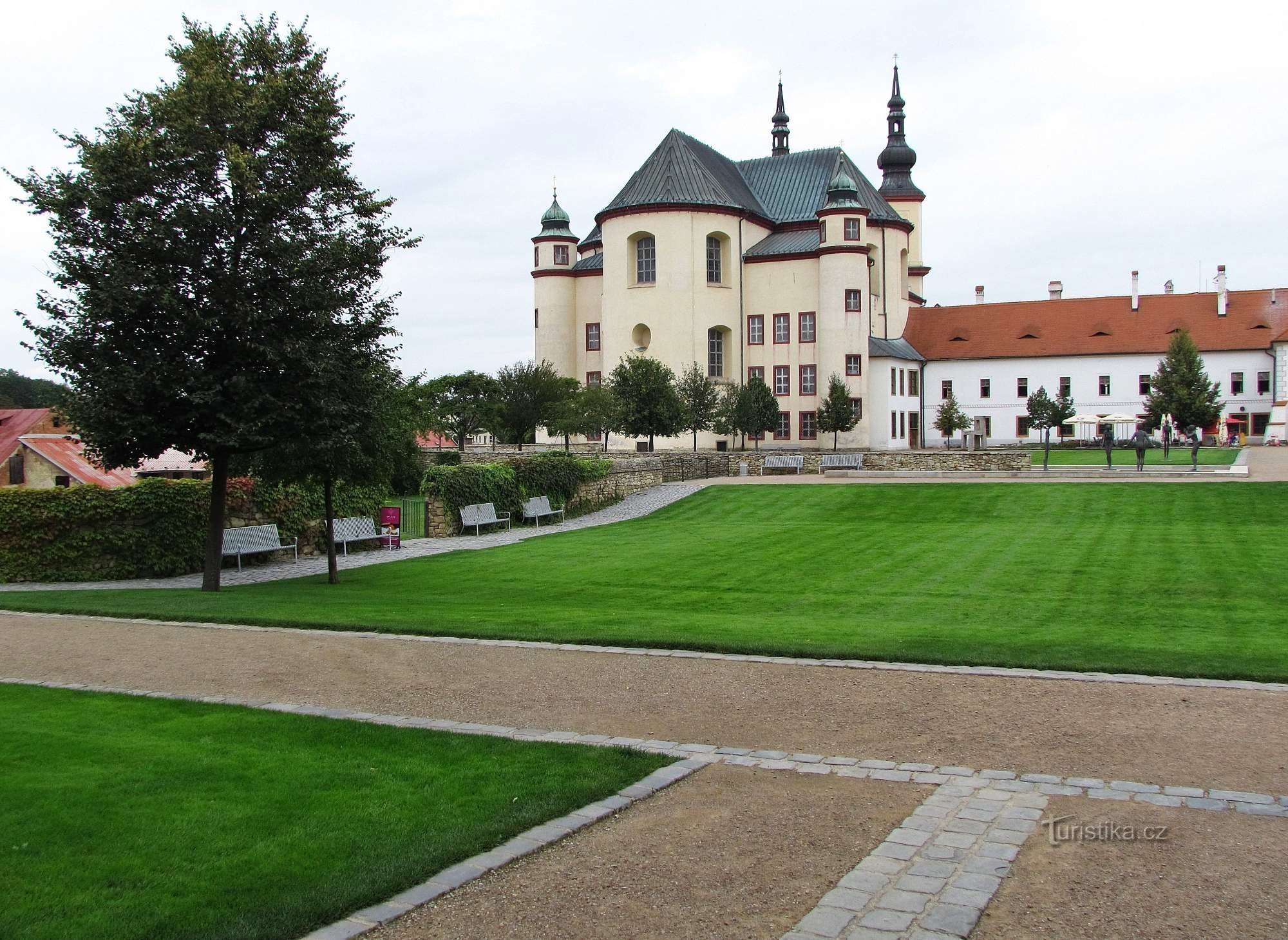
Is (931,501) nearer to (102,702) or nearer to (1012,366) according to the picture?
(102,702)

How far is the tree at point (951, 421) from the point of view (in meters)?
65.2

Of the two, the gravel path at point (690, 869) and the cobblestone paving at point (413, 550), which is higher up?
the gravel path at point (690, 869)

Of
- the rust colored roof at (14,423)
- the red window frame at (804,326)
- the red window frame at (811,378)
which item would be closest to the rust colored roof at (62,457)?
the rust colored roof at (14,423)

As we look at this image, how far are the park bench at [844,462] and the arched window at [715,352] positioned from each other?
60.6ft

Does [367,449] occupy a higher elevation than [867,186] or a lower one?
lower

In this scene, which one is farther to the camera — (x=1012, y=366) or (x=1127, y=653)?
(x=1012, y=366)

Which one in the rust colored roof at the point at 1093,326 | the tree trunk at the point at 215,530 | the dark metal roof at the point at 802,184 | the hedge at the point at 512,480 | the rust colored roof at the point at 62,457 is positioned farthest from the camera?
the rust colored roof at the point at 1093,326

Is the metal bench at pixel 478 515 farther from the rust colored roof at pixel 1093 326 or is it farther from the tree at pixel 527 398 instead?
the rust colored roof at pixel 1093 326

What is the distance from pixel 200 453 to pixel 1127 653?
14443 millimetres

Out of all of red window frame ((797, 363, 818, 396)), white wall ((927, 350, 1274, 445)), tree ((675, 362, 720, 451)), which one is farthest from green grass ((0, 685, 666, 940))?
white wall ((927, 350, 1274, 445))

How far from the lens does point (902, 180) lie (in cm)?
7412

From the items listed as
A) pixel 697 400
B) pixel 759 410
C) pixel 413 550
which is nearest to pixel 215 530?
pixel 413 550

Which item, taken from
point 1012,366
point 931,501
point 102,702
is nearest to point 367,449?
point 102,702

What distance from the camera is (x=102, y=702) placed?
8.44 meters
